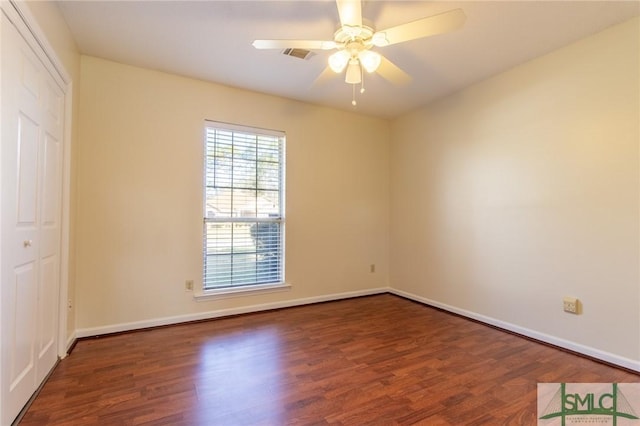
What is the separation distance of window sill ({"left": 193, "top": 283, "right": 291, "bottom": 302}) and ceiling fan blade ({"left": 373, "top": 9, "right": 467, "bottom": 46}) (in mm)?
2842

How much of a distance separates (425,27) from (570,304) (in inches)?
100

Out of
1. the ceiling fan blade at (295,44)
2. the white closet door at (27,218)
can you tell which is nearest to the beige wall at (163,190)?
the white closet door at (27,218)

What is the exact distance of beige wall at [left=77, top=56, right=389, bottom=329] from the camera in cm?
293

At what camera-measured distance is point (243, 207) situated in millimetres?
3691

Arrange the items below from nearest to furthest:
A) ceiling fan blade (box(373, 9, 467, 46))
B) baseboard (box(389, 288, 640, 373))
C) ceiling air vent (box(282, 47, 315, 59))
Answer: ceiling fan blade (box(373, 9, 467, 46)) < baseboard (box(389, 288, 640, 373)) < ceiling air vent (box(282, 47, 315, 59))

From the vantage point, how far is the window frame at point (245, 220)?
3.44 meters

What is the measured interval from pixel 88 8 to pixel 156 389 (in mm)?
2718

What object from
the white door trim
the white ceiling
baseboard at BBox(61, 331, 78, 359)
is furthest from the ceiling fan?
baseboard at BBox(61, 331, 78, 359)

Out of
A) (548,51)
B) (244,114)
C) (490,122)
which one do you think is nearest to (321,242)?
(244,114)

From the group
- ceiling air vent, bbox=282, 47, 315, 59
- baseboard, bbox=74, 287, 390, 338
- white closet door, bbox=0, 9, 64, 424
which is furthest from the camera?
baseboard, bbox=74, 287, 390, 338

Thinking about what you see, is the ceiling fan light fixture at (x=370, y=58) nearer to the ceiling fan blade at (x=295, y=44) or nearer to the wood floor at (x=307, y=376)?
the ceiling fan blade at (x=295, y=44)

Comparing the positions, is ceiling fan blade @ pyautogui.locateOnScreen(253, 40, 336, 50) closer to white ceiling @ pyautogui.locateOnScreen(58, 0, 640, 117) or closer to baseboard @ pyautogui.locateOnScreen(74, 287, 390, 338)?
white ceiling @ pyautogui.locateOnScreen(58, 0, 640, 117)

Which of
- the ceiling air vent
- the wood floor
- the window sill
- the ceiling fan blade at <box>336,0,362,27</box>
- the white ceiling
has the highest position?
the white ceiling

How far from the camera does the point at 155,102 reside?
3.20m
